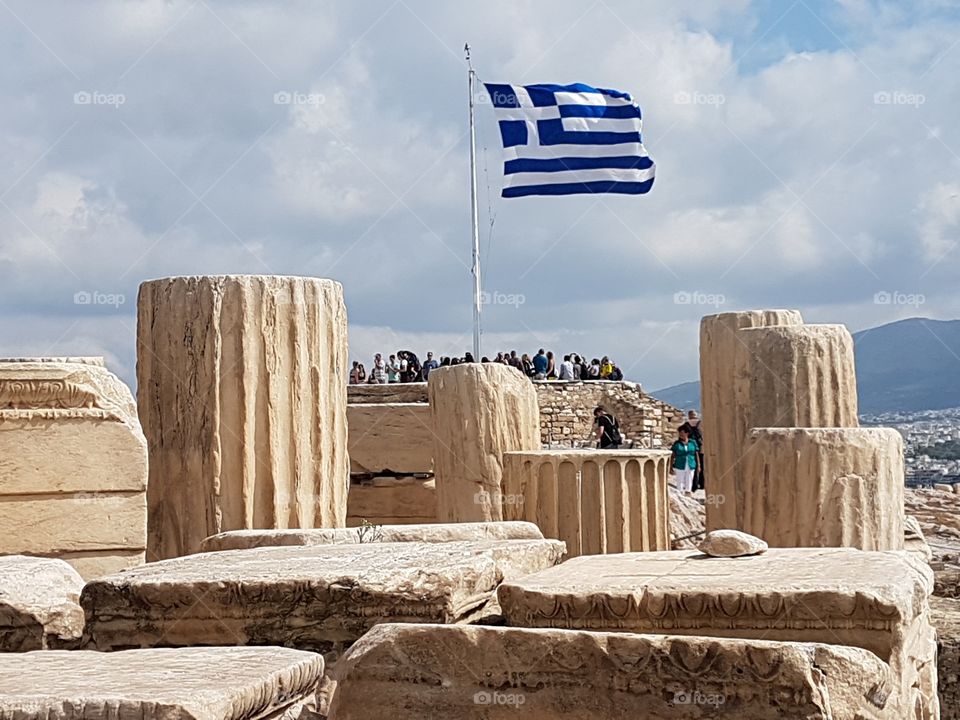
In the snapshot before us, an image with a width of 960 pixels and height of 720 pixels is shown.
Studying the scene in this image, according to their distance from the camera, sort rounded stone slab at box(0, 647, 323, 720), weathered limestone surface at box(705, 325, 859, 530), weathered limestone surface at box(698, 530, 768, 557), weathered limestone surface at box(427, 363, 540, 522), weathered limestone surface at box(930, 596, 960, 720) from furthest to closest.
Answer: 1. weathered limestone surface at box(427, 363, 540, 522)
2. weathered limestone surface at box(705, 325, 859, 530)
3. weathered limestone surface at box(930, 596, 960, 720)
4. weathered limestone surface at box(698, 530, 768, 557)
5. rounded stone slab at box(0, 647, 323, 720)

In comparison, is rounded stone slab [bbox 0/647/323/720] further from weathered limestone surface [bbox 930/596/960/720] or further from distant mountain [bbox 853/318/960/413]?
distant mountain [bbox 853/318/960/413]

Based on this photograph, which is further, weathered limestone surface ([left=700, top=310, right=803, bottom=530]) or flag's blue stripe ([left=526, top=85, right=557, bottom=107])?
flag's blue stripe ([left=526, top=85, right=557, bottom=107])

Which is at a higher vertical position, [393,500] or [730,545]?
[730,545]

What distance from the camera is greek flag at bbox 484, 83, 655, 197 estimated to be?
645 inches

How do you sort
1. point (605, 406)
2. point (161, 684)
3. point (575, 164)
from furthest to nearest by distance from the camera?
1. point (605, 406)
2. point (575, 164)
3. point (161, 684)

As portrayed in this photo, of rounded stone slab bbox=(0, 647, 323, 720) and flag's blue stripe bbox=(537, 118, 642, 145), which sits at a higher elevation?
flag's blue stripe bbox=(537, 118, 642, 145)

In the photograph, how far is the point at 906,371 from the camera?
90.2m

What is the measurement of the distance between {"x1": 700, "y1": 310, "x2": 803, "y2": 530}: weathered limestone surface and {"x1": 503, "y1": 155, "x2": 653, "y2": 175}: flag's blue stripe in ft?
23.3

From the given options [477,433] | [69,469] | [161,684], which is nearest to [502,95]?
[477,433]

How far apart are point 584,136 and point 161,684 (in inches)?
576

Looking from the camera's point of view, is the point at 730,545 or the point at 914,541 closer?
the point at 730,545

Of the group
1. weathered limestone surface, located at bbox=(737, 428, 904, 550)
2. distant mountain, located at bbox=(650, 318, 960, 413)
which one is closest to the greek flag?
weathered limestone surface, located at bbox=(737, 428, 904, 550)

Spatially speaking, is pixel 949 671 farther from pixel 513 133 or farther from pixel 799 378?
pixel 513 133

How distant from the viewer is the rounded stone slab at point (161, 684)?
2326 mm
